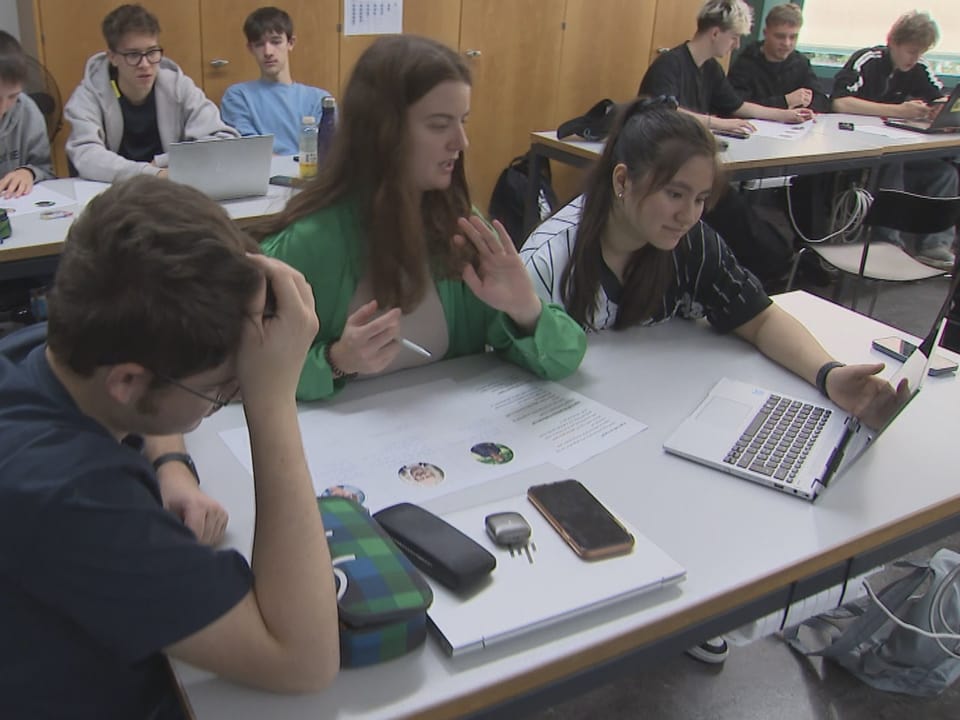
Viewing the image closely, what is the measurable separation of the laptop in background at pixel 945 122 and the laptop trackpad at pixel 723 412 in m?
3.90

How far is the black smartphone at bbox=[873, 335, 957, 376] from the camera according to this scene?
1.67 m

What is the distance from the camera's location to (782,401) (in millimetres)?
1494

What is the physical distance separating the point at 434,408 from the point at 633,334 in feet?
1.87

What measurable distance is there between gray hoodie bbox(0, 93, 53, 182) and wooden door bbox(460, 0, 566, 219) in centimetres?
227

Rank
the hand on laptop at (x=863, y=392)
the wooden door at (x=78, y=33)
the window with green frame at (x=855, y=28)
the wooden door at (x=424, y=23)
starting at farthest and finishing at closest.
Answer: the window with green frame at (x=855, y=28) → the wooden door at (x=424, y=23) → the wooden door at (x=78, y=33) → the hand on laptop at (x=863, y=392)

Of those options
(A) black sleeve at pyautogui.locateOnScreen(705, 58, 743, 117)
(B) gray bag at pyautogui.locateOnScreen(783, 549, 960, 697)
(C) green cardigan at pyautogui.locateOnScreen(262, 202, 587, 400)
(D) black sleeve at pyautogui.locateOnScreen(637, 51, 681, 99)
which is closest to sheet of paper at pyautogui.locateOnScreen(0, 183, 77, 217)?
(C) green cardigan at pyautogui.locateOnScreen(262, 202, 587, 400)

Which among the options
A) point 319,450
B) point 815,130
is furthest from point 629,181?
point 815,130

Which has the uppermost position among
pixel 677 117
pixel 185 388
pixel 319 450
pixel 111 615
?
pixel 677 117

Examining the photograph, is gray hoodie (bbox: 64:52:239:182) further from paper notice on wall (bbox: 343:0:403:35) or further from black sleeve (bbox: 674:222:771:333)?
black sleeve (bbox: 674:222:771:333)

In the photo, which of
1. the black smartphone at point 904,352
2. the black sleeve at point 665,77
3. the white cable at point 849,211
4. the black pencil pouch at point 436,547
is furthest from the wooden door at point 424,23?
the black pencil pouch at point 436,547

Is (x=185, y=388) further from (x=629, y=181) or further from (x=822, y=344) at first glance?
(x=822, y=344)

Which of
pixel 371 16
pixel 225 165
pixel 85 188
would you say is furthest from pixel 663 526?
pixel 371 16

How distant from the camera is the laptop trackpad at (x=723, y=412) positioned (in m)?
1.40

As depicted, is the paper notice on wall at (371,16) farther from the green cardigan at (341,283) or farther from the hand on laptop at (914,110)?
the green cardigan at (341,283)
